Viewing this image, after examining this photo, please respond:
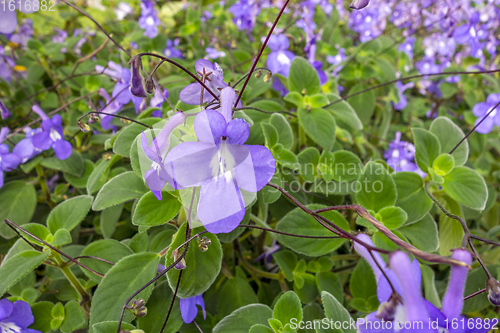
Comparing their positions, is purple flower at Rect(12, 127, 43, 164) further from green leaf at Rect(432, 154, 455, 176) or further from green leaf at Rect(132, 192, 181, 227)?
green leaf at Rect(432, 154, 455, 176)

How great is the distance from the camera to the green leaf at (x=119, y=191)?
1.67ft

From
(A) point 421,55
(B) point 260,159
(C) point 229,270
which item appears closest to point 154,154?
(B) point 260,159

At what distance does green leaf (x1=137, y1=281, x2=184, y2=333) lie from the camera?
1.71 ft

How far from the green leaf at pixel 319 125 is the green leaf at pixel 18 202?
677 millimetres

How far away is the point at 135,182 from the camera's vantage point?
0.54 m

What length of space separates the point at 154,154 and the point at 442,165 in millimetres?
592

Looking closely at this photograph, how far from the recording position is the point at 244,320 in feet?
1.69

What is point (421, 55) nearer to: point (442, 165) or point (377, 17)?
point (377, 17)

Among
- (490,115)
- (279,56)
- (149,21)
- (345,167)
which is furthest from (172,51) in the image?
(490,115)

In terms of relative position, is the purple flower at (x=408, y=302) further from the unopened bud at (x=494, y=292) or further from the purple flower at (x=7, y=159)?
the purple flower at (x=7, y=159)

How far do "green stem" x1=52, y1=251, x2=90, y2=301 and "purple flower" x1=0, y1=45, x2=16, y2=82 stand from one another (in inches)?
36.9

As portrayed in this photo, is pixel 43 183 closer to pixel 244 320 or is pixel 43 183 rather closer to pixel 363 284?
pixel 244 320

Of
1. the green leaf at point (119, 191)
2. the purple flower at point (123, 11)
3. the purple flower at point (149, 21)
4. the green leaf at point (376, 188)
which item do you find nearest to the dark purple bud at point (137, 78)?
the green leaf at point (119, 191)

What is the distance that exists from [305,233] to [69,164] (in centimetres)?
58
